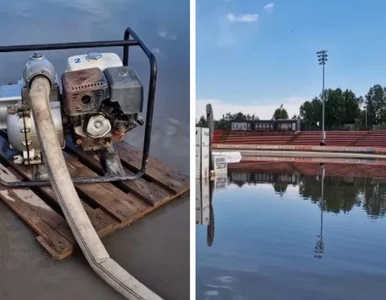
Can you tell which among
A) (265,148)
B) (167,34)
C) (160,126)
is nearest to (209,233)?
(160,126)

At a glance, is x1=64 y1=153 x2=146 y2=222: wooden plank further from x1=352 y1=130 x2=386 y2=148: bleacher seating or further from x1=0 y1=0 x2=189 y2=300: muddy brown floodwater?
x1=352 y1=130 x2=386 y2=148: bleacher seating

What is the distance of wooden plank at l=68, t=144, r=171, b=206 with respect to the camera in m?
0.95

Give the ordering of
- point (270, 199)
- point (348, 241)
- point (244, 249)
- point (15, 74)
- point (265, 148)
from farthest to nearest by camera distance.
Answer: point (265, 148)
point (270, 199)
point (348, 241)
point (244, 249)
point (15, 74)

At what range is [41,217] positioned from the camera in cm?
99

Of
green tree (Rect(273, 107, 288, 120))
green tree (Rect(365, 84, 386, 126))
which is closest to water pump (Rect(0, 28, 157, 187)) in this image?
green tree (Rect(273, 107, 288, 120))

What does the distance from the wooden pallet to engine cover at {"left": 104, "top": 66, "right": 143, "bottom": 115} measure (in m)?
0.11

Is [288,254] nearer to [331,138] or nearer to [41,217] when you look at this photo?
[41,217]

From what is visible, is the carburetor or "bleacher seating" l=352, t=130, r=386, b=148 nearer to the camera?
the carburetor

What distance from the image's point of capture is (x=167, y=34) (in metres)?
0.85

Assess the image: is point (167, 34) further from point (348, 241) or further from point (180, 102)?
point (348, 241)

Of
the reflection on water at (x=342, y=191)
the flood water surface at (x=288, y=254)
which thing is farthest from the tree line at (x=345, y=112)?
the flood water surface at (x=288, y=254)

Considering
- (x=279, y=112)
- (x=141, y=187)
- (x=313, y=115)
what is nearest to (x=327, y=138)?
(x=313, y=115)

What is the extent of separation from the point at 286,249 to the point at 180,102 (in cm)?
131

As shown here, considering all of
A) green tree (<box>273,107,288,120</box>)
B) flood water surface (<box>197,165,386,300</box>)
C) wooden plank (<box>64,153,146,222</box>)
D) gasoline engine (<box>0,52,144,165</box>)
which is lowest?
flood water surface (<box>197,165,386,300</box>)
